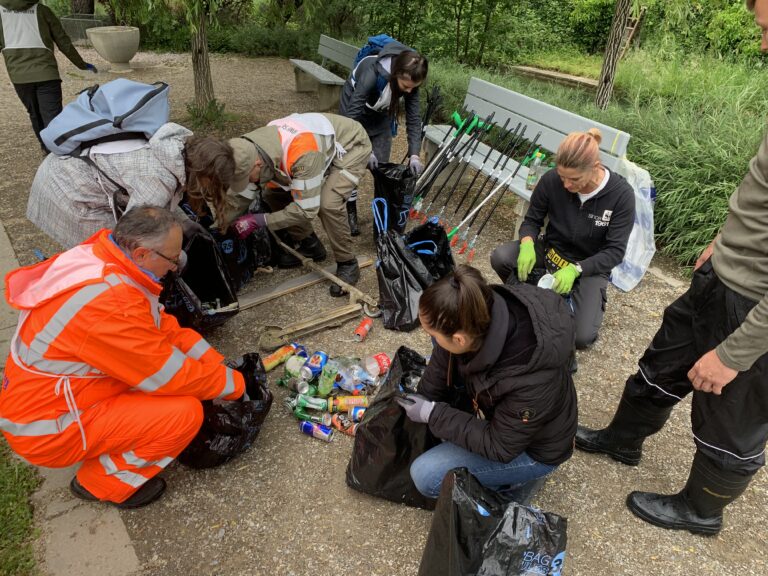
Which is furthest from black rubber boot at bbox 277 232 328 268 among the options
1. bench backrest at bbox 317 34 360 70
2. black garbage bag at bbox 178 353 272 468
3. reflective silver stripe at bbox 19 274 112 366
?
bench backrest at bbox 317 34 360 70

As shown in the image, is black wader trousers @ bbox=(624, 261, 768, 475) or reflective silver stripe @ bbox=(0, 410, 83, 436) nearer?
black wader trousers @ bbox=(624, 261, 768, 475)

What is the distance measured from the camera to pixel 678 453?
2.74 meters

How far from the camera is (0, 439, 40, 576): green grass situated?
2.05 meters

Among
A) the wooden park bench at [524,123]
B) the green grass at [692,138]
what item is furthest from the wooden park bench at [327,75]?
the green grass at [692,138]

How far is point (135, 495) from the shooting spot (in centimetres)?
229

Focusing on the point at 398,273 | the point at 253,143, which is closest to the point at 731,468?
the point at 398,273

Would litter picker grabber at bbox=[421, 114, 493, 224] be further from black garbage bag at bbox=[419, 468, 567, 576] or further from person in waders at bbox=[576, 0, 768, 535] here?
black garbage bag at bbox=[419, 468, 567, 576]

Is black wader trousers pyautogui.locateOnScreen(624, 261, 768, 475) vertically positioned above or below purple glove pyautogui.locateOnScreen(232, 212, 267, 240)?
above

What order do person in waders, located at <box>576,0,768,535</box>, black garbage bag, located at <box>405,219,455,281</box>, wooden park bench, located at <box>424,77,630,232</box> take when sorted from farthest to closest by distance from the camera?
1. wooden park bench, located at <box>424,77,630,232</box>
2. black garbage bag, located at <box>405,219,455,281</box>
3. person in waders, located at <box>576,0,768,535</box>

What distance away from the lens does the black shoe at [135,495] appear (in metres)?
2.28

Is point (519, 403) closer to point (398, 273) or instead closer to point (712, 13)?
point (398, 273)

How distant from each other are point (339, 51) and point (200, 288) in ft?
20.4

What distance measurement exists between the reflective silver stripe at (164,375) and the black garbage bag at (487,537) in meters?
1.13

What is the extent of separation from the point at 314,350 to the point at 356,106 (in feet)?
6.63
